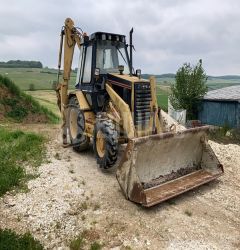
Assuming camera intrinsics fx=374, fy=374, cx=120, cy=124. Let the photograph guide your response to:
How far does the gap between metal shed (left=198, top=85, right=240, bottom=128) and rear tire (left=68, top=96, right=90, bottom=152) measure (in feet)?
52.7

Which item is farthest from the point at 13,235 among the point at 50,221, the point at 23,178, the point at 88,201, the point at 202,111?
the point at 202,111

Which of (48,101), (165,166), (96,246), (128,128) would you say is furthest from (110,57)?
(48,101)

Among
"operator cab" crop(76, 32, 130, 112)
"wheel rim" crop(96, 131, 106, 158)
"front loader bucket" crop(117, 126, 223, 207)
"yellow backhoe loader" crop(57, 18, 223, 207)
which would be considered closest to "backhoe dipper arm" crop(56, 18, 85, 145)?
"yellow backhoe loader" crop(57, 18, 223, 207)

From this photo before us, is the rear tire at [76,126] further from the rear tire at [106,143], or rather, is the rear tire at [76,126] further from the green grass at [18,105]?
the green grass at [18,105]

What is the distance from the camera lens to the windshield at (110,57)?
9516 mm

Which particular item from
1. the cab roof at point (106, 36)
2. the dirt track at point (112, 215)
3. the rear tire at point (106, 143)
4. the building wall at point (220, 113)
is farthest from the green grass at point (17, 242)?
the building wall at point (220, 113)

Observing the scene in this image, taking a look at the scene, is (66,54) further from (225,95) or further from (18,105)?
(225,95)

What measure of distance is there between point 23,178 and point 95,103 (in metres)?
2.62

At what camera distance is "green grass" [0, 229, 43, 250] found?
5902 mm

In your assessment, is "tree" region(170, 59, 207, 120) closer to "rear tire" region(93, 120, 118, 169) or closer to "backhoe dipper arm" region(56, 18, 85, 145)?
"backhoe dipper arm" region(56, 18, 85, 145)

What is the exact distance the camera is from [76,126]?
10.6 metres

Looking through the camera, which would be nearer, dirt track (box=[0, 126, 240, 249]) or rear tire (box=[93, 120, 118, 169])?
dirt track (box=[0, 126, 240, 249])

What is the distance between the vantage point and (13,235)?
6230 millimetres

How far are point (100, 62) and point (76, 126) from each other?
2072mm
